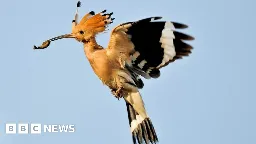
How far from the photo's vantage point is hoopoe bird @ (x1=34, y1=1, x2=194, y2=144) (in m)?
7.80

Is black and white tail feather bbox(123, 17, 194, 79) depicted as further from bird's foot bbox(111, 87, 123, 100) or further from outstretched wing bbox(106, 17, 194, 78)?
bird's foot bbox(111, 87, 123, 100)

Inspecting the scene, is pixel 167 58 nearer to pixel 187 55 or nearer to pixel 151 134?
pixel 187 55

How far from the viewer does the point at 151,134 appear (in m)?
8.34

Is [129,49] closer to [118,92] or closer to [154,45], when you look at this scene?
[154,45]

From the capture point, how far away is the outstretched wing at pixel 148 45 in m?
7.76

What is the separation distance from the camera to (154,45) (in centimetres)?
793

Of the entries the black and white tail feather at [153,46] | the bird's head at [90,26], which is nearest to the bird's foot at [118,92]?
the black and white tail feather at [153,46]

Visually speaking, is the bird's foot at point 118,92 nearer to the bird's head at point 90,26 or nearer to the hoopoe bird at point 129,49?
the hoopoe bird at point 129,49

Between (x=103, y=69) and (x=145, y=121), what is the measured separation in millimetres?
741

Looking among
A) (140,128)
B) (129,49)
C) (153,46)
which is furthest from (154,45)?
(140,128)

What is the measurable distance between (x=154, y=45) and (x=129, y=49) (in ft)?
0.75

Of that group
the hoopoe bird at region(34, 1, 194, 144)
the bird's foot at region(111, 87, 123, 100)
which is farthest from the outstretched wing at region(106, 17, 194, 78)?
the bird's foot at region(111, 87, 123, 100)

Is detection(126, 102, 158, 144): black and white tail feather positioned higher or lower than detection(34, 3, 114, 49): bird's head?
lower

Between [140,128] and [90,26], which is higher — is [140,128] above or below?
below
